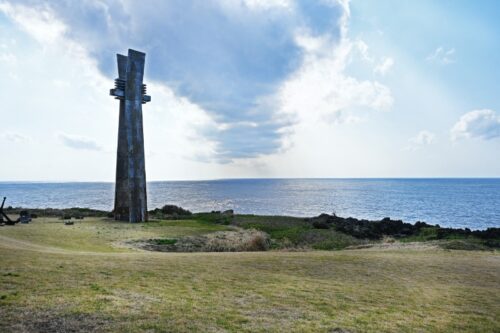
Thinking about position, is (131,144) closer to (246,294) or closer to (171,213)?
(171,213)

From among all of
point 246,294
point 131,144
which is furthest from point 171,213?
point 246,294

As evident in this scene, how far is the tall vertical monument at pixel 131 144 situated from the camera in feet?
109

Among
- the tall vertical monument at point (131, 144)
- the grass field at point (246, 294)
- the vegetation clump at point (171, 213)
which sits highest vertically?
the tall vertical monument at point (131, 144)

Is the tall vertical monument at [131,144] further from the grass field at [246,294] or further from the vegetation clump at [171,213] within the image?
the grass field at [246,294]

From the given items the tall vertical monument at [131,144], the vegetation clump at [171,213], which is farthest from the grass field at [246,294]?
the vegetation clump at [171,213]

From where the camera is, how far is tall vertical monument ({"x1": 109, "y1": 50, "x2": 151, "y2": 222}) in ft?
109

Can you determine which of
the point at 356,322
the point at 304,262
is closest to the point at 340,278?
the point at 304,262

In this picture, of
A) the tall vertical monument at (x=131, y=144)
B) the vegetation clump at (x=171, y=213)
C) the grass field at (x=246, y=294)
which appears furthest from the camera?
the vegetation clump at (x=171, y=213)

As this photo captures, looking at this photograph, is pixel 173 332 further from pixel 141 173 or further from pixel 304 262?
pixel 141 173

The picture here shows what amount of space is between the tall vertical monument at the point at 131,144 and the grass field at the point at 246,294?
2015cm

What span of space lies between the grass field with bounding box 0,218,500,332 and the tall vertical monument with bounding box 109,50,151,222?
20.1 m

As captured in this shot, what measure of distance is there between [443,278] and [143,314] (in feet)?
33.9

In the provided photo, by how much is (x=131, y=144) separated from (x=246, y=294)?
26695mm

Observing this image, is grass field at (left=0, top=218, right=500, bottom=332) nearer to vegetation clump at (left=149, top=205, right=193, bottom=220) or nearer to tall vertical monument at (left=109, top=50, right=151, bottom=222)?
tall vertical monument at (left=109, top=50, right=151, bottom=222)
